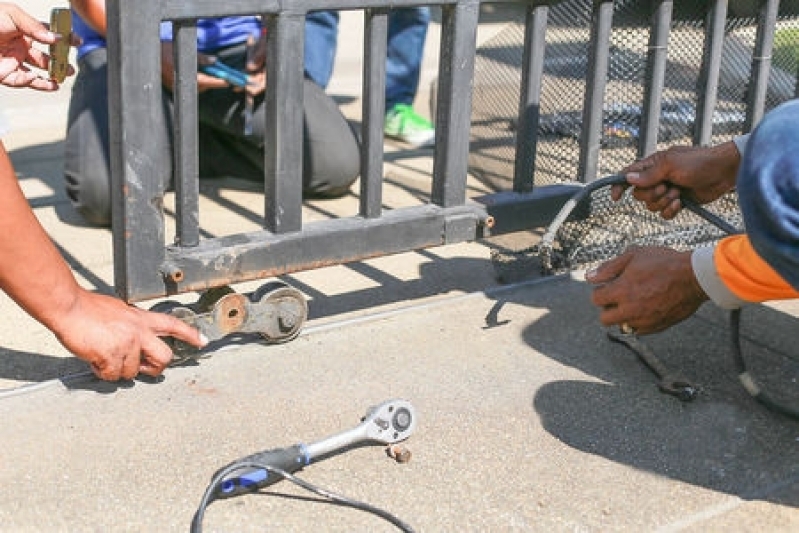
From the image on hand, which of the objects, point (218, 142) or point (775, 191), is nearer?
point (775, 191)

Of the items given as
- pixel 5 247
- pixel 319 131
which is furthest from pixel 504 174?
pixel 5 247

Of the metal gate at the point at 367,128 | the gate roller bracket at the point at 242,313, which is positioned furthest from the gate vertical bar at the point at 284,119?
the gate roller bracket at the point at 242,313

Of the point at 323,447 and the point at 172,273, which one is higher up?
the point at 172,273

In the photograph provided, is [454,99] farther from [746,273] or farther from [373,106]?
[746,273]

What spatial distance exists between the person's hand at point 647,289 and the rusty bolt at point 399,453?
0.52 m

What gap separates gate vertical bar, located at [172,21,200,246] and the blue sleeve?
41.3 inches

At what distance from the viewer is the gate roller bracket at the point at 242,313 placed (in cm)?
238

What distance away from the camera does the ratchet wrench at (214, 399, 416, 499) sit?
2012mm

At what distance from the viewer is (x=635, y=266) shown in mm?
2365

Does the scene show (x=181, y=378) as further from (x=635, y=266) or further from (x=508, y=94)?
(x=508, y=94)

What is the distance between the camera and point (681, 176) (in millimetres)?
2502

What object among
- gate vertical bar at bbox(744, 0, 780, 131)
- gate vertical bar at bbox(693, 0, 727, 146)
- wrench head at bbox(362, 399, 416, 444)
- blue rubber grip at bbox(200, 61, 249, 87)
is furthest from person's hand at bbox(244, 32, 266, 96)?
wrench head at bbox(362, 399, 416, 444)

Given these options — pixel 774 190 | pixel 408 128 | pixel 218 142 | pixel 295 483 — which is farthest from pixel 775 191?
pixel 408 128

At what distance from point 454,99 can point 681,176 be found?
522 mm
